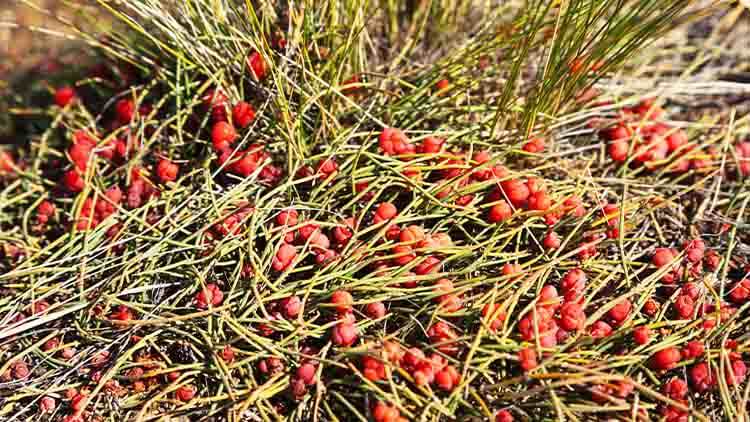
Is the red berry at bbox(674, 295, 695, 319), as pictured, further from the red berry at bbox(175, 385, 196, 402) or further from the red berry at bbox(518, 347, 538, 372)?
the red berry at bbox(175, 385, 196, 402)

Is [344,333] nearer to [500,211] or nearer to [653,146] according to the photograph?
[500,211]

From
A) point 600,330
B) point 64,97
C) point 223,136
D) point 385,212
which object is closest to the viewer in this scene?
point 600,330

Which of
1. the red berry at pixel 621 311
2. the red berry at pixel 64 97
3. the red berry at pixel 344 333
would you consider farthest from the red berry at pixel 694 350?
the red berry at pixel 64 97

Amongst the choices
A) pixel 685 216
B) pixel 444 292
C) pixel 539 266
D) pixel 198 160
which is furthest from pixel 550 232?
pixel 198 160

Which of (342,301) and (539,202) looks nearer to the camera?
(342,301)

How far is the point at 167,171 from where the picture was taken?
1.48 m

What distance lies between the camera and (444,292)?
1.20 m

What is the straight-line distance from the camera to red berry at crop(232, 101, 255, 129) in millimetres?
1502

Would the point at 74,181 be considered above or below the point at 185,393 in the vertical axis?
above

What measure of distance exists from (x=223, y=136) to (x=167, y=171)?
15cm

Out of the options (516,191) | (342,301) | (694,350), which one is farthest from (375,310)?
(694,350)

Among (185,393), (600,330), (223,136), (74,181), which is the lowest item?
(185,393)

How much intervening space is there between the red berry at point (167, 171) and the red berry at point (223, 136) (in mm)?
110

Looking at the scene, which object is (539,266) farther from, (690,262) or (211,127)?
(211,127)
